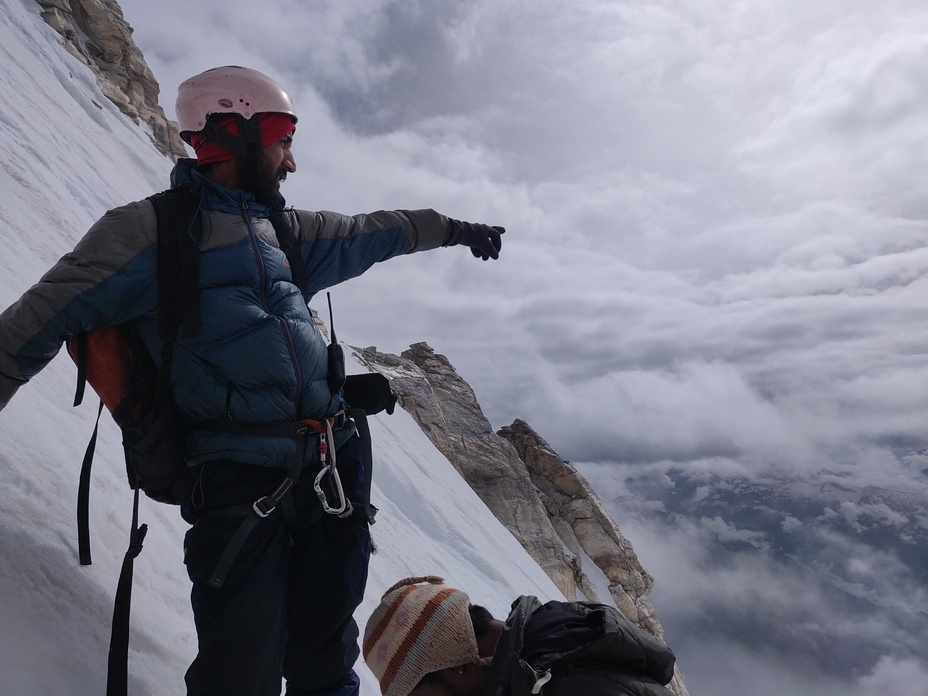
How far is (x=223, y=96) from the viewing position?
8.36 feet

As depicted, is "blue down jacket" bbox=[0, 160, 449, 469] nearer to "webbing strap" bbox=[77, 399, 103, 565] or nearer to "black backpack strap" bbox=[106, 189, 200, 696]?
"black backpack strap" bbox=[106, 189, 200, 696]

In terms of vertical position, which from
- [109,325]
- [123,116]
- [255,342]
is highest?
[123,116]

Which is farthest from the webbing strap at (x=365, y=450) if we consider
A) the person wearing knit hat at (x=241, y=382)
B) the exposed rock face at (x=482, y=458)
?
the exposed rock face at (x=482, y=458)

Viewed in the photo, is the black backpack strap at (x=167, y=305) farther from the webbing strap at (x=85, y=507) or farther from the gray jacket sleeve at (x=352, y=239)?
the gray jacket sleeve at (x=352, y=239)

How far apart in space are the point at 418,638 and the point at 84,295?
165cm

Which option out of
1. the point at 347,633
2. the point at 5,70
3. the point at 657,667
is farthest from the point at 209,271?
the point at 5,70

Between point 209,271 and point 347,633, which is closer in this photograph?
point 209,271

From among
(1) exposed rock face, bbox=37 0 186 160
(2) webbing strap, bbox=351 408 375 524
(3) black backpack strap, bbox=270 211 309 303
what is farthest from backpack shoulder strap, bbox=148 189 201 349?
(1) exposed rock face, bbox=37 0 186 160

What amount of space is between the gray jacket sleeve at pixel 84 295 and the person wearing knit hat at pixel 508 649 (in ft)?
4.81

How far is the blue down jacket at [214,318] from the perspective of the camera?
80.0 inches

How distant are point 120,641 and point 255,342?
118 cm

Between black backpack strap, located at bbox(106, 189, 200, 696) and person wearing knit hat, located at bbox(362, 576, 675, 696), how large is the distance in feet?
2.87

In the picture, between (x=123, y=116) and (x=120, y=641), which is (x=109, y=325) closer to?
(x=120, y=641)

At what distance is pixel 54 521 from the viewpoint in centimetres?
Result: 260
